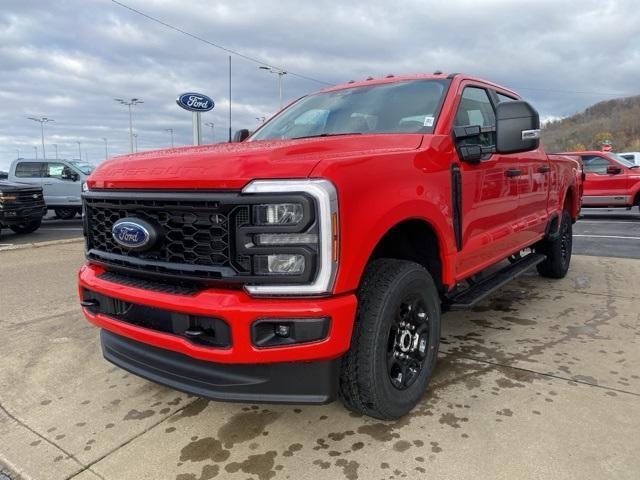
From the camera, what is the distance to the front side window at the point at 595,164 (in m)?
12.7

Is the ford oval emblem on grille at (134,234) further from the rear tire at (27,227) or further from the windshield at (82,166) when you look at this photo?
the windshield at (82,166)

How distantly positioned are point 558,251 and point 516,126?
124 inches

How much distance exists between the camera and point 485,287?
3.62 m

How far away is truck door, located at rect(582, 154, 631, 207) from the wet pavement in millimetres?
9951

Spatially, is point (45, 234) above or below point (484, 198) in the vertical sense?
below

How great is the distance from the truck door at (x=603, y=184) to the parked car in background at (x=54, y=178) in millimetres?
13794

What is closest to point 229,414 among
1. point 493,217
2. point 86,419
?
point 86,419

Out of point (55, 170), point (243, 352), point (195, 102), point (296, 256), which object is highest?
point (195, 102)

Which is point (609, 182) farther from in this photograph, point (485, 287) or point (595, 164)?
point (485, 287)

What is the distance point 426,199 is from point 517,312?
2.35 metres

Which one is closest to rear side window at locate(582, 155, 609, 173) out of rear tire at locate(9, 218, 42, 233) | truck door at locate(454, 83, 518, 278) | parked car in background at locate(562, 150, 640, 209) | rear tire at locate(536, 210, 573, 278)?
parked car in background at locate(562, 150, 640, 209)

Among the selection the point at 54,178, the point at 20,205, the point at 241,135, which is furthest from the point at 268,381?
the point at 54,178

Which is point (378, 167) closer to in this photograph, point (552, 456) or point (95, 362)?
point (552, 456)

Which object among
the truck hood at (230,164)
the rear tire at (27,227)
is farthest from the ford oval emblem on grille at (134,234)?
the rear tire at (27,227)
